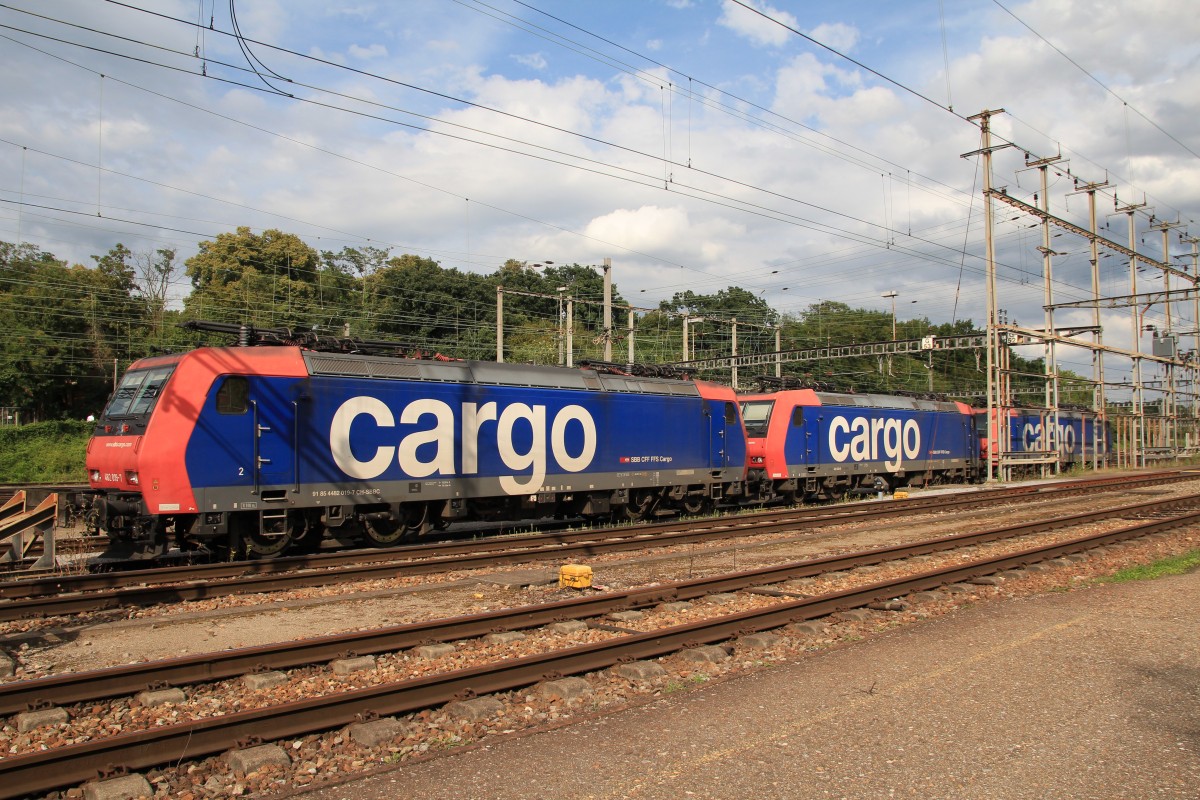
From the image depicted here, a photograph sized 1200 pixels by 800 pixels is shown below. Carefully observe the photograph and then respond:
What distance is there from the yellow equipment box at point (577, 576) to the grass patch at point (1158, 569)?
25.0ft

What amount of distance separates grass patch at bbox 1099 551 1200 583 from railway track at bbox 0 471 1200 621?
648cm

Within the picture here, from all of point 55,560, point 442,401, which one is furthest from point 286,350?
point 55,560

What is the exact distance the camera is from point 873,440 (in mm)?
27484

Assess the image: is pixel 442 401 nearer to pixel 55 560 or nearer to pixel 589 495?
pixel 589 495

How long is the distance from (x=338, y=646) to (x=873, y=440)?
2299 centimetres

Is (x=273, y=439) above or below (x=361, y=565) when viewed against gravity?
above

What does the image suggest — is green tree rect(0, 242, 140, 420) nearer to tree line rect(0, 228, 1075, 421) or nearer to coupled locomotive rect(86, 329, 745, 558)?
tree line rect(0, 228, 1075, 421)

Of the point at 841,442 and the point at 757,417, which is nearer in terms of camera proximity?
the point at 757,417

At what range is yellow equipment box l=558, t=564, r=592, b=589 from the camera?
35.8 ft


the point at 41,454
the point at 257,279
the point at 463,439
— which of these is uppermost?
the point at 257,279

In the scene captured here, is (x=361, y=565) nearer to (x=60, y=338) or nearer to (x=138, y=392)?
(x=138, y=392)

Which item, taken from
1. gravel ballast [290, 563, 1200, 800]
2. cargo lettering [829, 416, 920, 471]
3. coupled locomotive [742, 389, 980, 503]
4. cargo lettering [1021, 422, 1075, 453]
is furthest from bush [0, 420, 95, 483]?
cargo lettering [1021, 422, 1075, 453]

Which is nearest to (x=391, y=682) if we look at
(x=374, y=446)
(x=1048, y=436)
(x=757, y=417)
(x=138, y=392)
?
Answer: (x=374, y=446)

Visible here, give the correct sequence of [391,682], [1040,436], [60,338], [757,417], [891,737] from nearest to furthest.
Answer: [891,737] < [391,682] < [757,417] < [1040,436] < [60,338]
